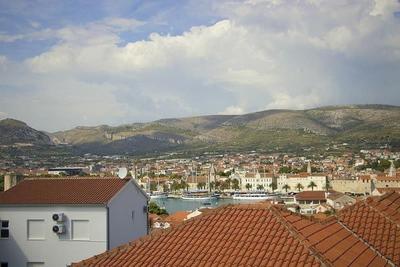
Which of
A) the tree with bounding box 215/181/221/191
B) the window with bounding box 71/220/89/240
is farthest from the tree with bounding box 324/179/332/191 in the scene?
the window with bounding box 71/220/89/240

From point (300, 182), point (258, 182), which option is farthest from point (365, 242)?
point (258, 182)

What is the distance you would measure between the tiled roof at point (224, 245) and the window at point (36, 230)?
8.42m

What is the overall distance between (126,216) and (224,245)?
981 centimetres

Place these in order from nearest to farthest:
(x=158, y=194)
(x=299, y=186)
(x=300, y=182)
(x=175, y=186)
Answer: (x=299, y=186) < (x=300, y=182) < (x=158, y=194) < (x=175, y=186)

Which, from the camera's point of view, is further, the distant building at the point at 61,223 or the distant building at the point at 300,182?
the distant building at the point at 300,182

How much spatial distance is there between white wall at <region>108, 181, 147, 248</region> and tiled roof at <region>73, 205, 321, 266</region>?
25.6 feet

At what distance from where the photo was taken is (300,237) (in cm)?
631

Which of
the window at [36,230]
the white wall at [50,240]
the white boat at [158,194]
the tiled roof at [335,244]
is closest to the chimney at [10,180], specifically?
the white wall at [50,240]

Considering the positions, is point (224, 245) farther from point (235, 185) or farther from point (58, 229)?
point (235, 185)

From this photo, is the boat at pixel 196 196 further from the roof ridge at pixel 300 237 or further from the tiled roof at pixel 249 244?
the roof ridge at pixel 300 237

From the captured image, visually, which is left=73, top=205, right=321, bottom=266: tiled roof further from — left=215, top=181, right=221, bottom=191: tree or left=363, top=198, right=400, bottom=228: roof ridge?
left=215, top=181, right=221, bottom=191: tree

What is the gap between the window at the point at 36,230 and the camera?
1495 cm

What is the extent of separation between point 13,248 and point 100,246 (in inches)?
113

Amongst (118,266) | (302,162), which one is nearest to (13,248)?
(118,266)
